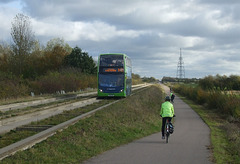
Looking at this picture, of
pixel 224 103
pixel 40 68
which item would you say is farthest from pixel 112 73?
pixel 40 68

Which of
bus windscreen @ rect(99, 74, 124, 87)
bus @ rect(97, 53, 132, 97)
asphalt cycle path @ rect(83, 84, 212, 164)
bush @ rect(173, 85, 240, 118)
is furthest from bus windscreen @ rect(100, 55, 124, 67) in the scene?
asphalt cycle path @ rect(83, 84, 212, 164)

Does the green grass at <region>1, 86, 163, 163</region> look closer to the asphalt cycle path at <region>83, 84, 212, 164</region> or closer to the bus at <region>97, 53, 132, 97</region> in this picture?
the asphalt cycle path at <region>83, 84, 212, 164</region>

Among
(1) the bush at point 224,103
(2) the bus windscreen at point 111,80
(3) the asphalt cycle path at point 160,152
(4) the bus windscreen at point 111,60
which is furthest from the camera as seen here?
(2) the bus windscreen at point 111,80

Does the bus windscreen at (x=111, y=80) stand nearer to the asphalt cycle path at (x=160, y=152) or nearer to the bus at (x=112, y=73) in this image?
the bus at (x=112, y=73)

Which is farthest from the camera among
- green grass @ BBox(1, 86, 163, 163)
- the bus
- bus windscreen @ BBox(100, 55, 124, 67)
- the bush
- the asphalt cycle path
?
the bus

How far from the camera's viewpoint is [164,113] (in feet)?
39.5

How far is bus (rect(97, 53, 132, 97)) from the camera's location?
30480 millimetres

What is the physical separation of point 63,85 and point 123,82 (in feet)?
66.3

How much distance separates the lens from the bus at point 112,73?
30.5m

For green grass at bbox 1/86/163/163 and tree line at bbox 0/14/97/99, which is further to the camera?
tree line at bbox 0/14/97/99

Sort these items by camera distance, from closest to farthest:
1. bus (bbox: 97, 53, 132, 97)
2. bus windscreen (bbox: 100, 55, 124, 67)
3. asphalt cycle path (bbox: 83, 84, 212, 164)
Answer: asphalt cycle path (bbox: 83, 84, 212, 164) → bus windscreen (bbox: 100, 55, 124, 67) → bus (bbox: 97, 53, 132, 97)

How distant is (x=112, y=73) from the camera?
101 feet

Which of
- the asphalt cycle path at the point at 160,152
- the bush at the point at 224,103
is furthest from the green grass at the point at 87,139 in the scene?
the bush at the point at 224,103

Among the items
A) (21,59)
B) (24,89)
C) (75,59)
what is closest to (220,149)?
(24,89)
